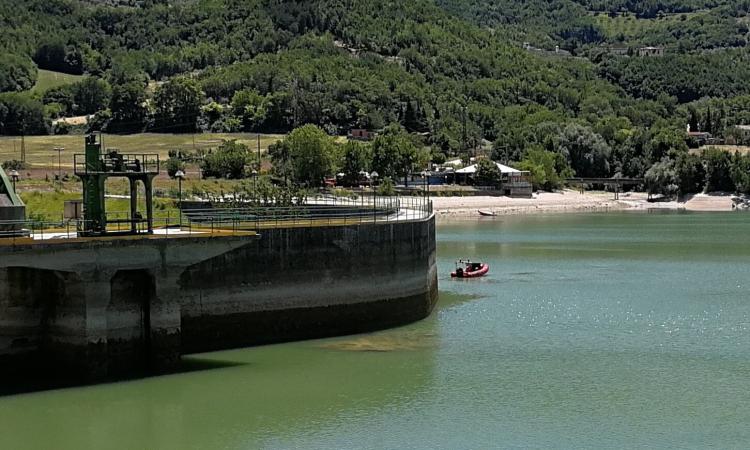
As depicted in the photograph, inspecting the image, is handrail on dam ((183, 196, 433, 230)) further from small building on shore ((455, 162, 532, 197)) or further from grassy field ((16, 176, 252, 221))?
small building on shore ((455, 162, 532, 197))

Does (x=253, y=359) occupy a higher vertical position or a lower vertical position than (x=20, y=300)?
lower

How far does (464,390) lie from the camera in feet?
142

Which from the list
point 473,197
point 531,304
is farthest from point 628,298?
point 473,197

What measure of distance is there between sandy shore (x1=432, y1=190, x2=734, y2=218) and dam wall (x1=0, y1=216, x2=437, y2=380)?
10664 centimetres

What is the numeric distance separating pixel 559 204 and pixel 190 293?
5603 inches

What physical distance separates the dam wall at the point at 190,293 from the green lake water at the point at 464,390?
1.03 metres

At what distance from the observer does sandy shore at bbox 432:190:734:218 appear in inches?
6540

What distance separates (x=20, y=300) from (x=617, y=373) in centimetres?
2316

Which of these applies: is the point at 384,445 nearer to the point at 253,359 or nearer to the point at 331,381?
the point at 331,381

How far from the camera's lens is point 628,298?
67.6 m

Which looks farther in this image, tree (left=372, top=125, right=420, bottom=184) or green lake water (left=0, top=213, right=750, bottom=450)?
tree (left=372, top=125, right=420, bottom=184)

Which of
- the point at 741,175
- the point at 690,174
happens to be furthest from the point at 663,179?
the point at 741,175

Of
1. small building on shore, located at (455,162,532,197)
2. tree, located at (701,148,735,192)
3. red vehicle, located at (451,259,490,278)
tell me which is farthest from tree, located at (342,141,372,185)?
red vehicle, located at (451,259,490,278)

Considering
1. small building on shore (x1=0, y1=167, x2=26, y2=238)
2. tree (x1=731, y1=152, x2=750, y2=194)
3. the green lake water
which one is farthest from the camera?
tree (x1=731, y1=152, x2=750, y2=194)
